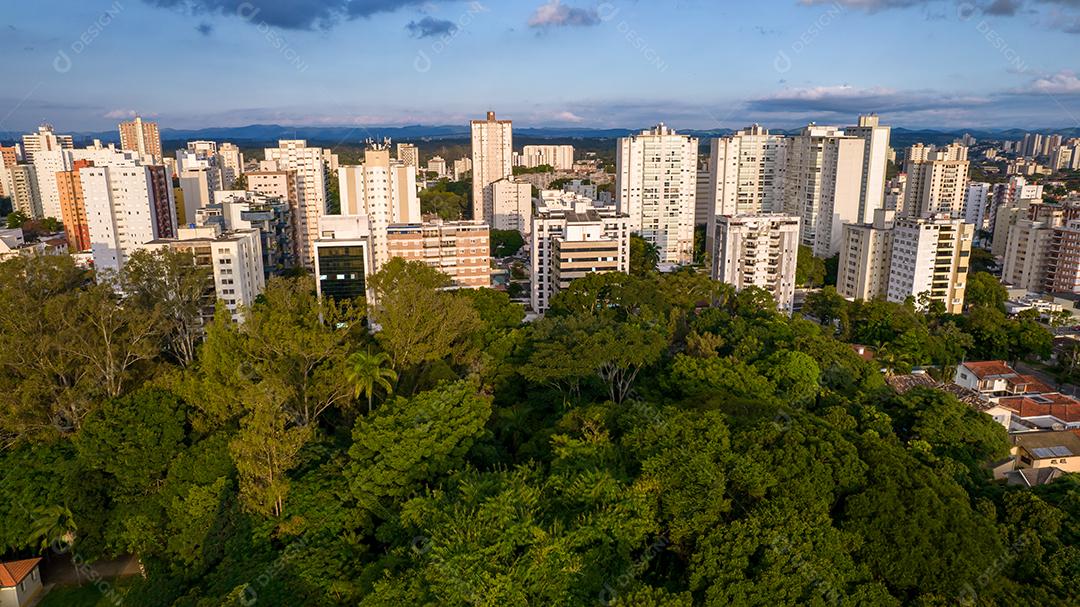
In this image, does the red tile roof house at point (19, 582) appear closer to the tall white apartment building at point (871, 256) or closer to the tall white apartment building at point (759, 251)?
the tall white apartment building at point (759, 251)

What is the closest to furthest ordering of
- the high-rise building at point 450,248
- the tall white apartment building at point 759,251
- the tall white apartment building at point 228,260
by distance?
the tall white apartment building at point 228,260 → the tall white apartment building at point 759,251 → the high-rise building at point 450,248

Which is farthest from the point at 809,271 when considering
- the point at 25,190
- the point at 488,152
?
the point at 25,190

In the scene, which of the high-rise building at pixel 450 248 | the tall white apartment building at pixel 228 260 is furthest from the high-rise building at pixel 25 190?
the high-rise building at pixel 450 248

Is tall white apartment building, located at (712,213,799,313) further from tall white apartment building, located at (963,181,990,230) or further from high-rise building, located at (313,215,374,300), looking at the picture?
tall white apartment building, located at (963,181,990,230)

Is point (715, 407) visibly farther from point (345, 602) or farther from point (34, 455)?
point (34, 455)

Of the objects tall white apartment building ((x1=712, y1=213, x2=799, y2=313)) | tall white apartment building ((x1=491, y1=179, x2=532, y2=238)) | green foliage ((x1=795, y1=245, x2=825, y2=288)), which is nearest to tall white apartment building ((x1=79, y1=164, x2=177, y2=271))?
tall white apartment building ((x1=491, y1=179, x2=532, y2=238))

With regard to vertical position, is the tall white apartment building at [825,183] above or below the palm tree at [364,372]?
above

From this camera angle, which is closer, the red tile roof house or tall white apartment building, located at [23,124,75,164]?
the red tile roof house
